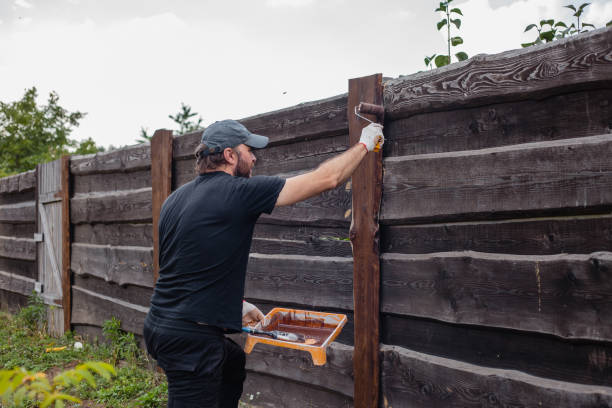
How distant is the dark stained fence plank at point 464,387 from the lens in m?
2.32

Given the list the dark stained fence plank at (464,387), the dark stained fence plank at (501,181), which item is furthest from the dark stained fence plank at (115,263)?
the dark stained fence plank at (501,181)

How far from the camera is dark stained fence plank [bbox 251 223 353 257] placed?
3.51m

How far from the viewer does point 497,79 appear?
104 inches

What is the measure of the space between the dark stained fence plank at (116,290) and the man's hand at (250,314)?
2.69 m

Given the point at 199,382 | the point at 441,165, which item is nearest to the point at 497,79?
the point at 441,165

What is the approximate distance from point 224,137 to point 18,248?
778 cm

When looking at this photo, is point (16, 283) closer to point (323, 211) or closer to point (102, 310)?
point (102, 310)

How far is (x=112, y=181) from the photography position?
6234 millimetres

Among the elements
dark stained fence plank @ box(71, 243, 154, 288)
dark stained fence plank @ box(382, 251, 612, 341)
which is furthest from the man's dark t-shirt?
dark stained fence plank @ box(71, 243, 154, 288)

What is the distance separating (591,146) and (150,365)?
4.78 m

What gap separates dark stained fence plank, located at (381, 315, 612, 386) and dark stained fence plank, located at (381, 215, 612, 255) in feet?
1.51

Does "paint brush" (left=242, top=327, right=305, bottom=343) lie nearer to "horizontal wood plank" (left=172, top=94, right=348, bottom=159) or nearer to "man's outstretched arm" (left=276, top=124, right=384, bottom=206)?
"man's outstretched arm" (left=276, top=124, right=384, bottom=206)

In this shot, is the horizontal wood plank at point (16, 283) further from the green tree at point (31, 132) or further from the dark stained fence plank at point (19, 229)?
the green tree at point (31, 132)

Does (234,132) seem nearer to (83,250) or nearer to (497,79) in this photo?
(497,79)
